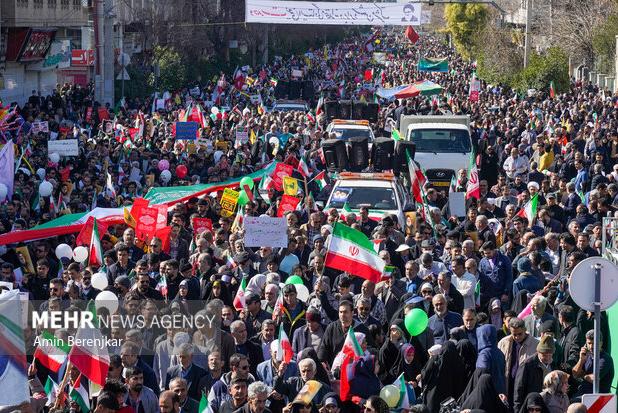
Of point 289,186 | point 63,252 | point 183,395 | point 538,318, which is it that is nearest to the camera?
point 183,395

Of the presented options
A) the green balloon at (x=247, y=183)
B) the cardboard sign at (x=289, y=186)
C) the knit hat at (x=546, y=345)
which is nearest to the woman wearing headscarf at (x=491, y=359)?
the knit hat at (x=546, y=345)

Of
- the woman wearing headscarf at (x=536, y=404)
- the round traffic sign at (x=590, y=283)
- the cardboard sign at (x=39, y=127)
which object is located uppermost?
the round traffic sign at (x=590, y=283)

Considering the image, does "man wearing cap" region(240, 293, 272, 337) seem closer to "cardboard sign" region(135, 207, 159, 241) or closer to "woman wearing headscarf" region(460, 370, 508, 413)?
"woman wearing headscarf" region(460, 370, 508, 413)

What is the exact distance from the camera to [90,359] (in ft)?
34.2

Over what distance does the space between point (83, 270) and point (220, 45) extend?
185 feet

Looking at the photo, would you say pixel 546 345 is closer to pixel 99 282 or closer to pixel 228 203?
pixel 99 282

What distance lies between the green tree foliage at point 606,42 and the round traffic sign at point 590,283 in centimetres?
3954

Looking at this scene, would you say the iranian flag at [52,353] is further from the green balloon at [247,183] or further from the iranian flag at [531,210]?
the green balloon at [247,183]

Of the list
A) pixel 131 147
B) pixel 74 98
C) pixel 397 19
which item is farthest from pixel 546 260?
pixel 397 19

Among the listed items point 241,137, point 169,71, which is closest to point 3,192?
point 241,137

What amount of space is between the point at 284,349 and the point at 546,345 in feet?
6.42

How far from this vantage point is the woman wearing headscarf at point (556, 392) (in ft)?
32.0

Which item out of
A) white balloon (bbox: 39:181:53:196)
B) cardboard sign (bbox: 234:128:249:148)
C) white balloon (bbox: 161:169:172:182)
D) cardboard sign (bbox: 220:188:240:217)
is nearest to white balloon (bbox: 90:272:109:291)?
cardboard sign (bbox: 220:188:240:217)

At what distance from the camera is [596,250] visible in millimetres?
15141
